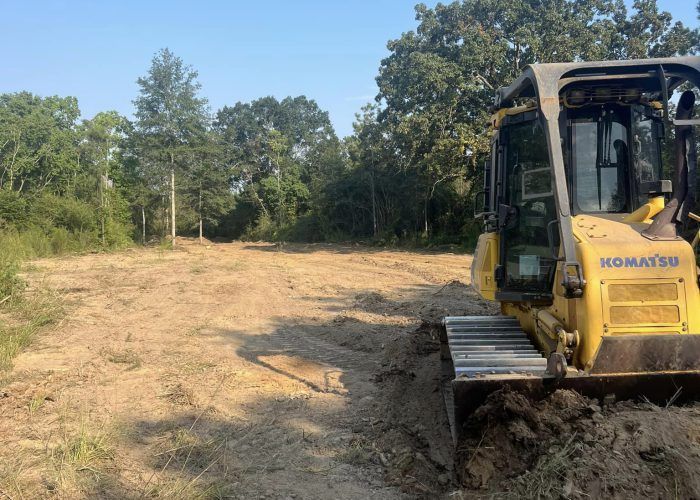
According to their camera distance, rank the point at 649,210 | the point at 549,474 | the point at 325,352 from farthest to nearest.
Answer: the point at 325,352 → the point at 649,210 → the point at 549,474

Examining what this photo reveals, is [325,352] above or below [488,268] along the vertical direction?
below

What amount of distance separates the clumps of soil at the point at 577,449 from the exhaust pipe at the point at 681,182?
124 centimetres

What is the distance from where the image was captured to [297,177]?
44531 millimetres

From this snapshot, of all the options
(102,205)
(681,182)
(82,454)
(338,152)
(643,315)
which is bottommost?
(82,454)

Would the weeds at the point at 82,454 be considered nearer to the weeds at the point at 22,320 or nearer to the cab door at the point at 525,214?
the weeds at the point at 22,320

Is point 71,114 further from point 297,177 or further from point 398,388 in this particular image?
point 398,388

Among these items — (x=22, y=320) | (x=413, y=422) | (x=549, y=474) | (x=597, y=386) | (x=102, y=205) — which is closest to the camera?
(x=549, y=474)

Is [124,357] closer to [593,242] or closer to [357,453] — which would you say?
[357,453]

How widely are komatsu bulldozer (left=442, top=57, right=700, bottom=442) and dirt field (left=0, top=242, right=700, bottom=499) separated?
24cm

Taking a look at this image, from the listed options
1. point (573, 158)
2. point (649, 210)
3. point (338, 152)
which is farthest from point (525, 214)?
point (338, 152)

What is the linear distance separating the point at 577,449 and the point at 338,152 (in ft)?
116

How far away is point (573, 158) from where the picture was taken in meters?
4.39

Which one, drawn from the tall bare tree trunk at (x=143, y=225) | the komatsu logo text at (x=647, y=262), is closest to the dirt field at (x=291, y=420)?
the komatsu logo text at (x=647, y=262)

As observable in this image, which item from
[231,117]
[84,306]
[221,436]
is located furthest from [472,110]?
[231,117]
